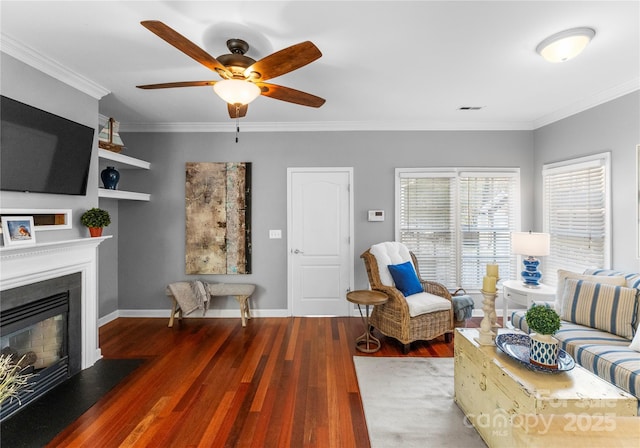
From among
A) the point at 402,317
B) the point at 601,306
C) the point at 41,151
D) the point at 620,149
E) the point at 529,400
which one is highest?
the point at 620,149

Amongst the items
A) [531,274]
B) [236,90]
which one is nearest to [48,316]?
[236,90]

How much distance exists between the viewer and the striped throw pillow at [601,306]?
2393 millimetres

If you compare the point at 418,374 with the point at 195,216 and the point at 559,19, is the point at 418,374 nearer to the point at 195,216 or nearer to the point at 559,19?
the point at 559,19

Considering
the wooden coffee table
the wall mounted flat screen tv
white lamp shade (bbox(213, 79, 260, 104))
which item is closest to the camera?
the wooden coffee table

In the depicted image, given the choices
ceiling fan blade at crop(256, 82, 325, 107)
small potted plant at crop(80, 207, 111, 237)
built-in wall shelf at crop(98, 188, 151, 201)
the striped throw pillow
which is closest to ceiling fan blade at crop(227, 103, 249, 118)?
ceiling fan blade at crop(256, 82, 325, 107)

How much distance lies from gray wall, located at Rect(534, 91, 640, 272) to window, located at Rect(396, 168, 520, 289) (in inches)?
36.4

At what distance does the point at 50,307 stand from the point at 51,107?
164cm

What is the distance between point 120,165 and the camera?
3934 millimetres

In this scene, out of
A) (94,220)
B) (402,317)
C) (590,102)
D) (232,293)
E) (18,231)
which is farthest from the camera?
(232,293)

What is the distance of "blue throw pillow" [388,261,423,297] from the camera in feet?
11.1

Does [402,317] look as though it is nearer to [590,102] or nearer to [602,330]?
[602,330]

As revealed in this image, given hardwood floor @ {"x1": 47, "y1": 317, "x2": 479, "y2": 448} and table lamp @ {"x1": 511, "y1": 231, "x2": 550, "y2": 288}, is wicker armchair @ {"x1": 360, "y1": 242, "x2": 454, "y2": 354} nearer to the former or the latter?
hardwood floor @ {"x1": 47, "y1": 317, "x2": 479, "y2": 448}

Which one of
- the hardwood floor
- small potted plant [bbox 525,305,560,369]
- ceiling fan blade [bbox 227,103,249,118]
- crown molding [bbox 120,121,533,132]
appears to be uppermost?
crown molding [bbox 120,121,533,132]

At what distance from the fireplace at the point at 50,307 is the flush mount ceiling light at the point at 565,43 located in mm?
3911
